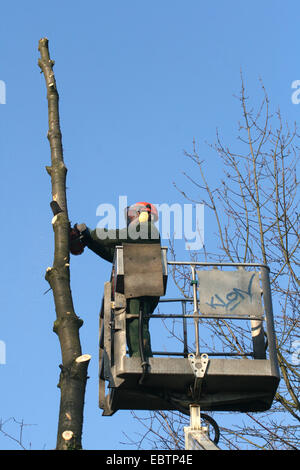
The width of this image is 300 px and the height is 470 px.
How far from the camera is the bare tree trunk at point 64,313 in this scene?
653 centimetres

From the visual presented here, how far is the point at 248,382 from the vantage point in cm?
780

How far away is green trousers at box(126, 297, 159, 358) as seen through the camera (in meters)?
7.71

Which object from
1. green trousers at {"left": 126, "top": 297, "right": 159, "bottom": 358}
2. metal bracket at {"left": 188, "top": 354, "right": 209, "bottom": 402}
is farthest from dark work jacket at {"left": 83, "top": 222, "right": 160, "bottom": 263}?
metal bracket at {"left": 188, "top": 354, "right": 209, "bottom": 402}

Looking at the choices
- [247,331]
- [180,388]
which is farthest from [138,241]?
[247,331]

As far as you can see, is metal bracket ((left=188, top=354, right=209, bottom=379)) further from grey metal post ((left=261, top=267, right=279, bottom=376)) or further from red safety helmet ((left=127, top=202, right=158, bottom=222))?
red safety helmet ((left=127, top=202, right=158, bottom=222))

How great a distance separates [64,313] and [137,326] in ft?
2.93

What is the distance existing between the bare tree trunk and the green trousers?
2.33 feet

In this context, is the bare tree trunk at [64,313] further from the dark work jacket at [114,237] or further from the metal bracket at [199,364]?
the metal bracket at [199,364]

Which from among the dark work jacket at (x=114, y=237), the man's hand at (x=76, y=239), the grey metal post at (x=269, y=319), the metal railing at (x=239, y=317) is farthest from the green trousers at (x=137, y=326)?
the grey metal post at (x=269, y=319)

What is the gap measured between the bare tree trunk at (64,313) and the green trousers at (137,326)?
710 mm

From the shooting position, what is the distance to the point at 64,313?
7.22m

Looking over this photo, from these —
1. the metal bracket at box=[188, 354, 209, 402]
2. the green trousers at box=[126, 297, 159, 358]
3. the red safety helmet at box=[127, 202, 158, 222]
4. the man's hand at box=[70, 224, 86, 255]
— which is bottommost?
the metal bracket at box=[188, 354, 209, 402]
